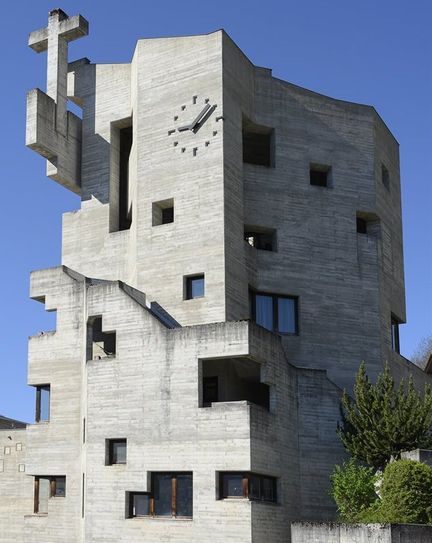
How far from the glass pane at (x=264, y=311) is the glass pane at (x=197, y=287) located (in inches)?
142

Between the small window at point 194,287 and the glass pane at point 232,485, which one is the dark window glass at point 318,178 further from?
the glass pane at point 232,485

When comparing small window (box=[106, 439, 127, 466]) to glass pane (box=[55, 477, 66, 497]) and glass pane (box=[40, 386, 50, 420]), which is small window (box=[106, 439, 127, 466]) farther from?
glass pane (box=[40, 386, 50, 420])

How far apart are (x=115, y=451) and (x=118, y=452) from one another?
0.16 meters

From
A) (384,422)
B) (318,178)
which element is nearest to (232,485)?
(384,422)

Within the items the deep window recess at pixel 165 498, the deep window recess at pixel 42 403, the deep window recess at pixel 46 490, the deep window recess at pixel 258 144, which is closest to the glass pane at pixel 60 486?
the deep window recess at pixel 46 490

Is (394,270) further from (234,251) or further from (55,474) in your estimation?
(55,474)

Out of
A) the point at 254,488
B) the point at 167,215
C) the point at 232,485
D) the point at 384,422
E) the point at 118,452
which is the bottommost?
the point at 254,488

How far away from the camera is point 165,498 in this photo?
3647 centimetres

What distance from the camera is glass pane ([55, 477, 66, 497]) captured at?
4039cm

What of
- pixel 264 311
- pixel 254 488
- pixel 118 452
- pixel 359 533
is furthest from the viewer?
pixel 264 311

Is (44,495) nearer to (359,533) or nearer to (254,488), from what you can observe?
(254,488)

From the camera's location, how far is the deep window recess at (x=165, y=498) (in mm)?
36000

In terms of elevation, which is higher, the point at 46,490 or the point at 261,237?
the point at 261,237

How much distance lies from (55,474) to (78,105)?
793 inches
